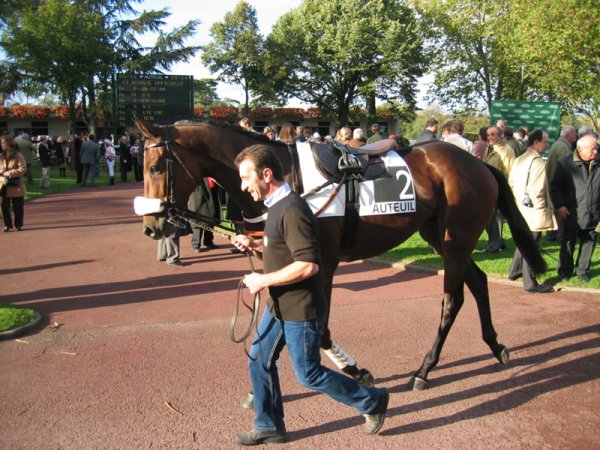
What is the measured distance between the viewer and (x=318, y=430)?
141 inches

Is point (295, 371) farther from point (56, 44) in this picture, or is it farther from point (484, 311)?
point (56, 44)

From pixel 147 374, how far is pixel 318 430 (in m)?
1.69

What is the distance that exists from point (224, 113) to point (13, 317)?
113ft

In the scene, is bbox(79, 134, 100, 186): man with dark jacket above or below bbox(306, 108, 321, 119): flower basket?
below

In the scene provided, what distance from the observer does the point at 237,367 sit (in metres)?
4.58

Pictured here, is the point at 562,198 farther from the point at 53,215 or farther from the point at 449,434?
the point at 53,215

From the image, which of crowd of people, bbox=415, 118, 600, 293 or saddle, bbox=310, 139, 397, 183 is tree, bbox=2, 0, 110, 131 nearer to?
crowd of people, bbox=415, 118, 600, 293

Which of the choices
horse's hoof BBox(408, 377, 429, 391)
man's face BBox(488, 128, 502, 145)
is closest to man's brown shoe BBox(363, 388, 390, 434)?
horse's hoof BBox(408, 377, 429, 391)

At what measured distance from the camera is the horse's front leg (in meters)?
4.20

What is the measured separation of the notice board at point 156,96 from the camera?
1898 cm

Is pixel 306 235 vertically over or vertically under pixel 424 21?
under

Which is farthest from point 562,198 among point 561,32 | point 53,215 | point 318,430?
point 561,32

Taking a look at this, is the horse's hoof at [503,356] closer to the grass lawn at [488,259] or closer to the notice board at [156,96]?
the grass lawn at [488,259]

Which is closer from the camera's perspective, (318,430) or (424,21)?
(318,430)
